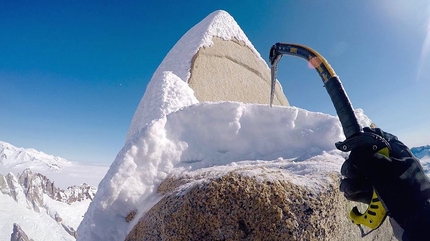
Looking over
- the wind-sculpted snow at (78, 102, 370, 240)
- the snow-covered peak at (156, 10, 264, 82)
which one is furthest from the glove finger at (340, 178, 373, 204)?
the snow-covered peak at (156, 10, 264, 82)

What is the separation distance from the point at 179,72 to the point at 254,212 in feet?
28.3

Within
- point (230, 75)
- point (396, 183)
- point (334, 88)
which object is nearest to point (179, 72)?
point (230, 75)

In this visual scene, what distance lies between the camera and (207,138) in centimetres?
500

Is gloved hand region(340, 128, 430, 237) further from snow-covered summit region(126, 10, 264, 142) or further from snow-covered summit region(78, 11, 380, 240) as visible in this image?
snow-covered summit region(126, 10, 264, 142)

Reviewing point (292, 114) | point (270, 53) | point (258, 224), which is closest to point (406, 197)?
point (258, 224)

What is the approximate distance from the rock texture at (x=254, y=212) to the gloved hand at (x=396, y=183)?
70 centimetres

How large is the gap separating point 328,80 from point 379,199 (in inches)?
37.4

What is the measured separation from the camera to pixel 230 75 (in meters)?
11.3

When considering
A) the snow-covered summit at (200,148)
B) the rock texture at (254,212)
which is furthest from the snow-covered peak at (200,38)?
the rock texture at (254,212)

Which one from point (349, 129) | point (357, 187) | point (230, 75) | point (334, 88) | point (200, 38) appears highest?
point (200, 38)

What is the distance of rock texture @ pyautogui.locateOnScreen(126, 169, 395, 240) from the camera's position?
231 cm

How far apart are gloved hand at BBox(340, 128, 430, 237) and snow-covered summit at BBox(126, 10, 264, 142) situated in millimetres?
5540

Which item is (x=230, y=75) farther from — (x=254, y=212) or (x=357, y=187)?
(x=357, y=187)

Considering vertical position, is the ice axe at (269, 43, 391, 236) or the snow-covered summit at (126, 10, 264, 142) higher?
the snow-covered summit at (126, 10, 264, 142)
